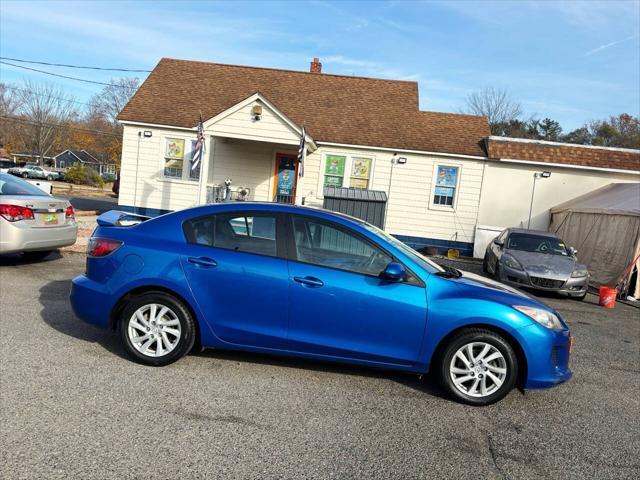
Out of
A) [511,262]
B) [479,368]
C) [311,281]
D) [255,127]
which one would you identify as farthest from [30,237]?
[511,262]

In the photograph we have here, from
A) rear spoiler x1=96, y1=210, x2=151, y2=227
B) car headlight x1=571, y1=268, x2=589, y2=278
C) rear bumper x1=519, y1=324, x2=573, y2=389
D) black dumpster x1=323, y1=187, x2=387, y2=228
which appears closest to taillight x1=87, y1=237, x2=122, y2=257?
rear spoiler x1=96, y1=210, x2=151, y2=227

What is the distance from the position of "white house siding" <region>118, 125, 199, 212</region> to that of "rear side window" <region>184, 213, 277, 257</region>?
12.7 metres

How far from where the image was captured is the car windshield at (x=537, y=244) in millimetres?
11461

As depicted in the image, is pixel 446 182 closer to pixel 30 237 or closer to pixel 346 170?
pixel 346 170

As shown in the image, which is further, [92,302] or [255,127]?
[255,127]

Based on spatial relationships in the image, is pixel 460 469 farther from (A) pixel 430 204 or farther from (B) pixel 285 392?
(A) pixel 430 204

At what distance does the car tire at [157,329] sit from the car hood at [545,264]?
7.76 m

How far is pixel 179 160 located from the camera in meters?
17.1

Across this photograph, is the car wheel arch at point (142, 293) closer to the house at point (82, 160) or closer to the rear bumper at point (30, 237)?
the rear bumper at point (30, 237)

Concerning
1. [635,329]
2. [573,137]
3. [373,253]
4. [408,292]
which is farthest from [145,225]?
[573,137]

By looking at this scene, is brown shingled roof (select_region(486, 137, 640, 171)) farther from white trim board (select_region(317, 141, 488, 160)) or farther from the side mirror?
the side mirror

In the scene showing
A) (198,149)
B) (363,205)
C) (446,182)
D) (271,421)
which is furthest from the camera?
(446,182)

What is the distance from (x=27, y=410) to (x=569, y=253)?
36.1 feet

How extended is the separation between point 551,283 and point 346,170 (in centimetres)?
848
